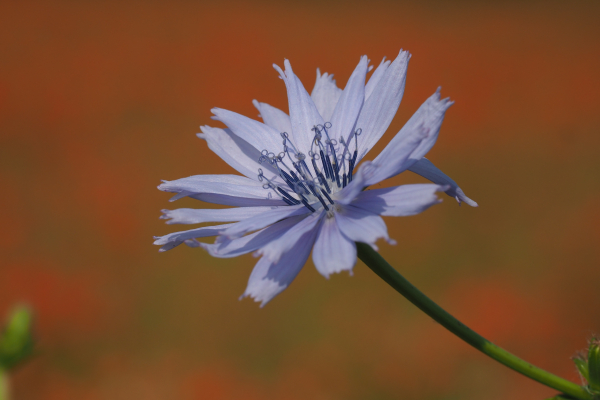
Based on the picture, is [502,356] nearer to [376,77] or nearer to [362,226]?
[362,226]

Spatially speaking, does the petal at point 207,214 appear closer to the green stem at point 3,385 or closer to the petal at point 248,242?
the petal at point 248,242

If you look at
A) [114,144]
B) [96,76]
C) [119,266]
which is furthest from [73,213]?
[96,76]

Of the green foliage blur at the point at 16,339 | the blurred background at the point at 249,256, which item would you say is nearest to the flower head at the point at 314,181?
the green foliage blur at the point at 16,339

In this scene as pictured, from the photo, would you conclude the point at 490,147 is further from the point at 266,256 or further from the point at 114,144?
the point at 266,256

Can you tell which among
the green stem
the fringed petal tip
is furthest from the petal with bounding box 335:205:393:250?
the green stem

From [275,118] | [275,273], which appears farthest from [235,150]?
[275,273]

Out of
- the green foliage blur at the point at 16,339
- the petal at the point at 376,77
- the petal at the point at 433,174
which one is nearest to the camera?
the petal at the point at 433,174
